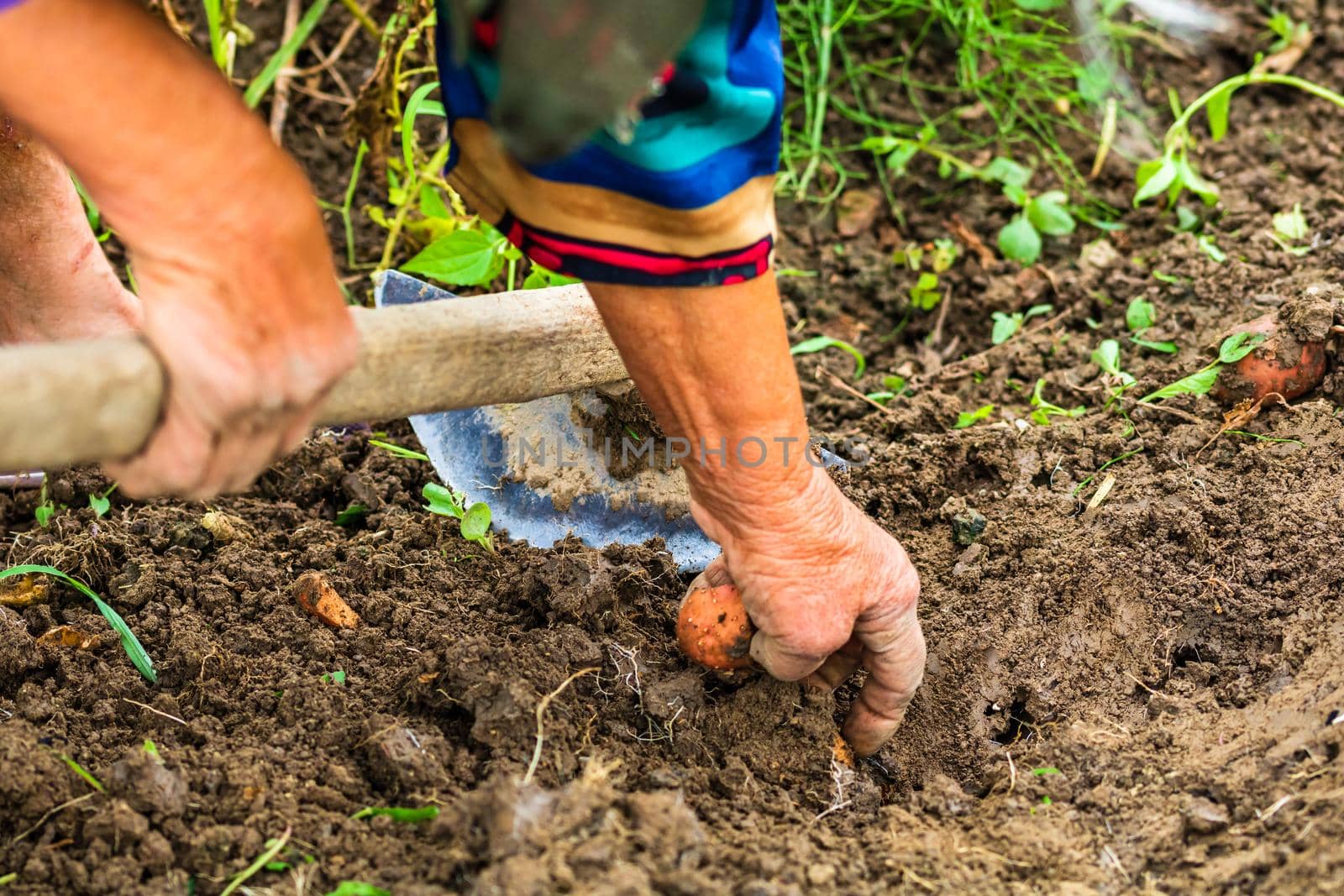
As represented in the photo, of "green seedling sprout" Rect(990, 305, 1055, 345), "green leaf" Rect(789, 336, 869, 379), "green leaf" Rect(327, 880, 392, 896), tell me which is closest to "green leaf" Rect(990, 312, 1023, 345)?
"green seedling sprout" Rect(990, 305, 1055, 345)

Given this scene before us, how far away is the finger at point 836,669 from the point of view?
2023 millimetres

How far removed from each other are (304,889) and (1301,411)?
204 centimetres

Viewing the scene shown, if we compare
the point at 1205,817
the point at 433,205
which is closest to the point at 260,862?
the point at 1205,817

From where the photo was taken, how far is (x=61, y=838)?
1.63 m

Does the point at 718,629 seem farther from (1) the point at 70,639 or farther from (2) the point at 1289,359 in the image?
(2) the point at 1289,359

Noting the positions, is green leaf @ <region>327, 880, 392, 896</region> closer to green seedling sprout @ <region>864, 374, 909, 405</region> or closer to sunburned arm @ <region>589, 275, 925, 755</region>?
sunburned arm @ <region>589, 275, 925, 755</region>

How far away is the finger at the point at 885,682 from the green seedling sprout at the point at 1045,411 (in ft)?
3.04

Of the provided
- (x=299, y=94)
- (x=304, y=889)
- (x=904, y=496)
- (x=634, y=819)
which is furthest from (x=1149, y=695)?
(x=299, y=94)

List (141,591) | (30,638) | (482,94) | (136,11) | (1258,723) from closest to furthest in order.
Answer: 1. (136,11)
2. (482,94)
3. (1258,723)
4. (30,638)
5. (141,591)

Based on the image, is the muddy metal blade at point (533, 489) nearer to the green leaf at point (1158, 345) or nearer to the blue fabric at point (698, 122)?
the blue fabric at point (698, 122)

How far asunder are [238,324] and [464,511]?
3.43ft

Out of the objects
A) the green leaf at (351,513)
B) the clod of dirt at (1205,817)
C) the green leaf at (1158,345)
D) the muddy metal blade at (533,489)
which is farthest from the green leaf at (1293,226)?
the green leaf at (351,513)

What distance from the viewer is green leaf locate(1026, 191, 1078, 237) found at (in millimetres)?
3312

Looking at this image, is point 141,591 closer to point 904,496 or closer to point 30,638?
point 30,638
